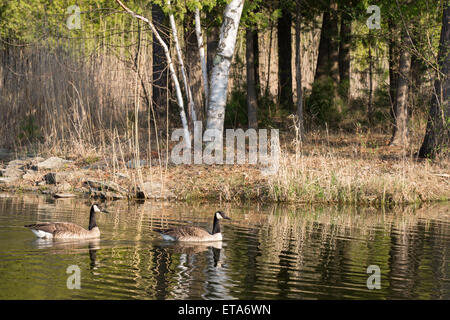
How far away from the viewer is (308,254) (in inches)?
429

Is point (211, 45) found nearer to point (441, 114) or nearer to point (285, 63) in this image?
point (285, 63)

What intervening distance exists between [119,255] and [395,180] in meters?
8.96

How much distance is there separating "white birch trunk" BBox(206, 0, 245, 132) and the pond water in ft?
14.3

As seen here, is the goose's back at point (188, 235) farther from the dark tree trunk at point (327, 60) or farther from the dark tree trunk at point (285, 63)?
the dark tree trunk at point (327, 60)

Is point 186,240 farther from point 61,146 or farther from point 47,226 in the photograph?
point 61,146

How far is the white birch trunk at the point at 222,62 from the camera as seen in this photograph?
1905 cm

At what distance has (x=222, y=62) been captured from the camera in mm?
19344

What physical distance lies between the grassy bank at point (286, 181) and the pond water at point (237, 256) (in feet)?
3.71

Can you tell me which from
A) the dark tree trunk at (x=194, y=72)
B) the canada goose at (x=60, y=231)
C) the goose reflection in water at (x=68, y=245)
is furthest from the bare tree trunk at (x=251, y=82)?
the goose reflection in water at (x=68, y=245)

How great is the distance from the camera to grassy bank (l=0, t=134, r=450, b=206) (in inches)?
666

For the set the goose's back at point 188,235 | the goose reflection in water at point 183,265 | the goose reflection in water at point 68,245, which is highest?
the goose's back at point 188,235

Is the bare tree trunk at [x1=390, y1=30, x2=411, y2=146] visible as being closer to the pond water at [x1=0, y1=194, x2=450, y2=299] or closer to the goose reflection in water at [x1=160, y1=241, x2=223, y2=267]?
the pond water at [x1=0, y1=194, x2=450, y2=299]

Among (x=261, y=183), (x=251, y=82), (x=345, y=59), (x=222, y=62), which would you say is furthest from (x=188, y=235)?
(x=345, y=59)

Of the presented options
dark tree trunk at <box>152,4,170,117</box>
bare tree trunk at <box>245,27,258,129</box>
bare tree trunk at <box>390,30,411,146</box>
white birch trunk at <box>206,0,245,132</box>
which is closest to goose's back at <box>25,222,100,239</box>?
white birch trunk at <box>206,0,245,132</box>
